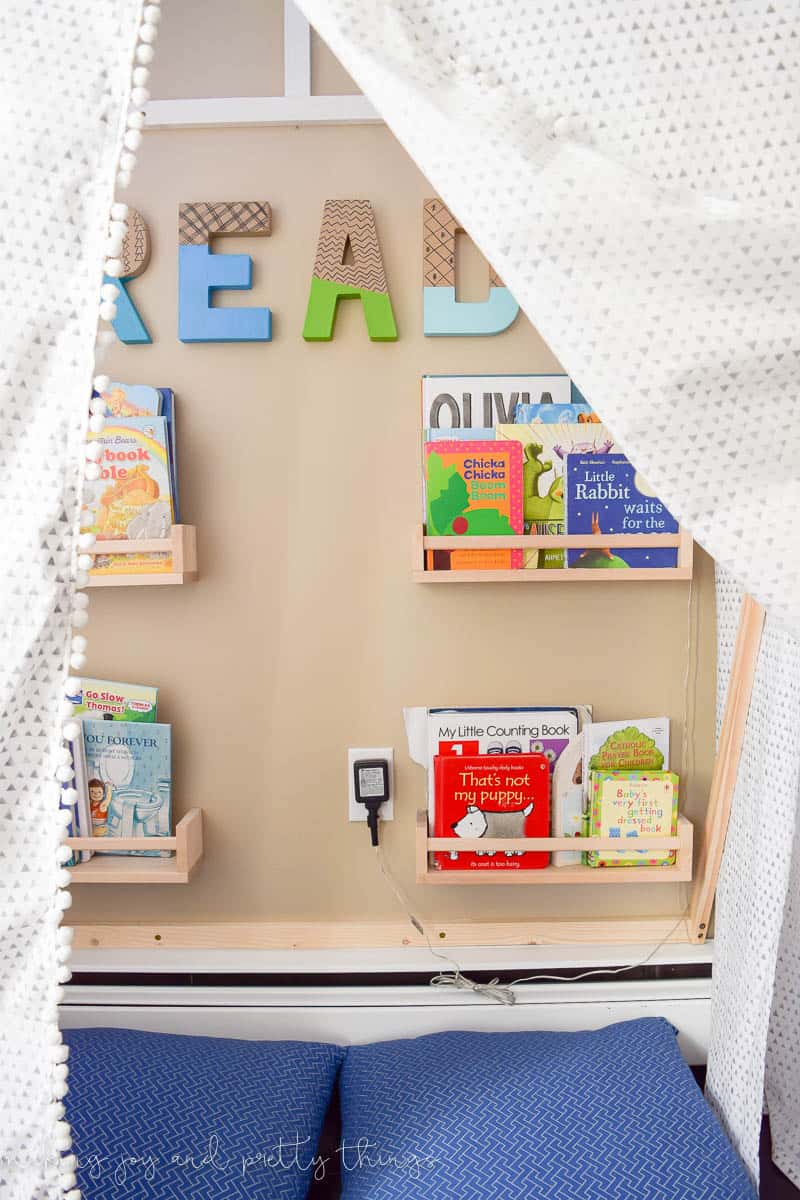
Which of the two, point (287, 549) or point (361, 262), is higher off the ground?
point (361, 262)

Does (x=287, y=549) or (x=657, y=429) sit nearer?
(x=657, y=429)

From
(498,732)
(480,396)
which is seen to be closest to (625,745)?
(498,732)

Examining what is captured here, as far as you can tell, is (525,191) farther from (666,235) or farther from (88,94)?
(88,94)

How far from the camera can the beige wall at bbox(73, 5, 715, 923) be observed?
55.5 inches

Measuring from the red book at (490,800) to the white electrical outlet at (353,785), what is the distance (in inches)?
4.3

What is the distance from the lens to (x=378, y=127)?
137cm

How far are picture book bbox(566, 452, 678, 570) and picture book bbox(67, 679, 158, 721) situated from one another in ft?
2.44

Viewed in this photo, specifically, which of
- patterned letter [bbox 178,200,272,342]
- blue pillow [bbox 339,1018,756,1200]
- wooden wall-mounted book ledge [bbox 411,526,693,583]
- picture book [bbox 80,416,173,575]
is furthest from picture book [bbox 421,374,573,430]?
blue pillow [bbox 339,1018,756,1200]

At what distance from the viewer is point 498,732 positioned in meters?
1.40

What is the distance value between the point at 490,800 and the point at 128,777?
61 centimetres

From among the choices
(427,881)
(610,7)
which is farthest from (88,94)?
(427,881)

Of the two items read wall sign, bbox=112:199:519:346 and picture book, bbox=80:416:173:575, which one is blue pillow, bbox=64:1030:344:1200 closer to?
picture book, bbox=80:416:173:575

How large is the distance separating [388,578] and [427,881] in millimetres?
505

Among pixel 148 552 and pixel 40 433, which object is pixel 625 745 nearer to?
pixel 148 552
